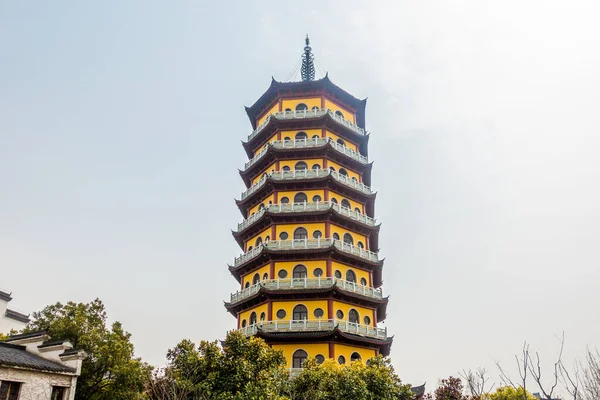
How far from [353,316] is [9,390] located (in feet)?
52.6

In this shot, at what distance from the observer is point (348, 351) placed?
24266 millimetres

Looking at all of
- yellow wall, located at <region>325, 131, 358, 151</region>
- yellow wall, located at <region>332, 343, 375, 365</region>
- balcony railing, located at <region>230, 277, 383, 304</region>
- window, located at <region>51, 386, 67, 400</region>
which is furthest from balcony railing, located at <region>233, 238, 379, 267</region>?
window, located at <region>51, 386, 67, 400</region>

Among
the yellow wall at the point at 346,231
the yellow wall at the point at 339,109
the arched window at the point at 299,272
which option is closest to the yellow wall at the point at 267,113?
the yellow wall at the point at 339,109

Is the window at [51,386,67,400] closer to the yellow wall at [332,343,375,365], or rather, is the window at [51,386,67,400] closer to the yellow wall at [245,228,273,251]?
the yellow wall at [332,343,375,365]

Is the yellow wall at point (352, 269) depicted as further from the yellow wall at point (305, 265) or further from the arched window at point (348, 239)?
the arched window at point (348, 239)

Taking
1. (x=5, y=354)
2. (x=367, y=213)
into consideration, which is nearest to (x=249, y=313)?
(x=367, y=213)

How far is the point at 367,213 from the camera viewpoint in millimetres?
31281

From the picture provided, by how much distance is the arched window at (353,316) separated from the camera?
25.7 m

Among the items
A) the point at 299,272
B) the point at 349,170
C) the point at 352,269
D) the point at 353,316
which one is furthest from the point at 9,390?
the point at 349,170

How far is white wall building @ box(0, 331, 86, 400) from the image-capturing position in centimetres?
1706

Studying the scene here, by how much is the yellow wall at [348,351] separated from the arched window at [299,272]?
412 cm

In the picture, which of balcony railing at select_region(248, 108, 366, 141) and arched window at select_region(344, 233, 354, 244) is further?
balcony railing at select_region(248, 108, 366, 141)

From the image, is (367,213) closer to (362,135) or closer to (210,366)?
(362,135)

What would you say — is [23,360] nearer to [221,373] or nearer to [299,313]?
[221,373]
